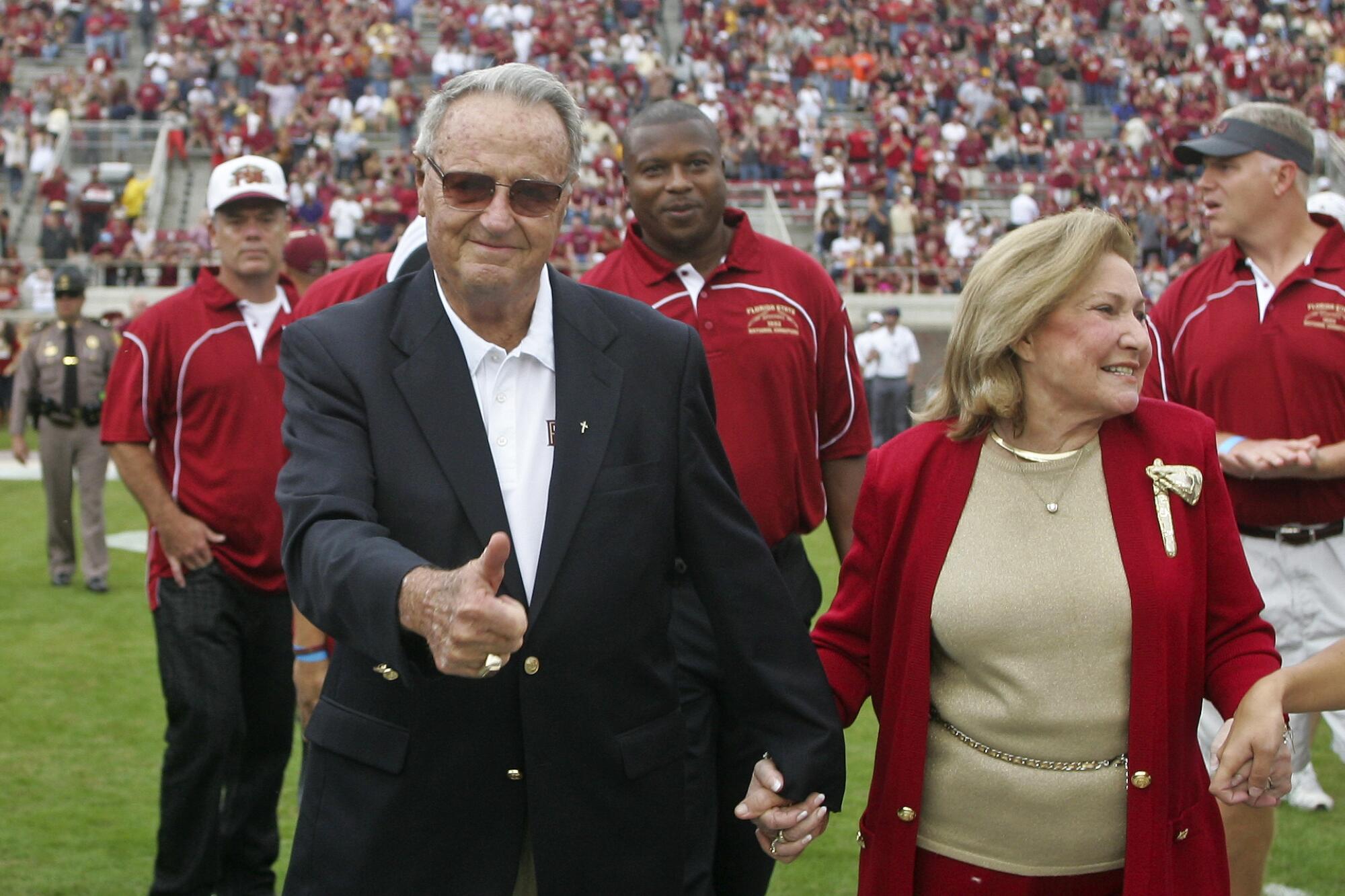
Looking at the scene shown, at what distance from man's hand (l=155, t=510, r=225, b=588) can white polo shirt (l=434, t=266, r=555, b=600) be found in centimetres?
245

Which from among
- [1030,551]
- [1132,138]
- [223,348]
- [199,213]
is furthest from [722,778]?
[1132,138]

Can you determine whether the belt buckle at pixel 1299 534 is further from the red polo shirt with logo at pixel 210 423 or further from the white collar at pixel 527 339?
the red polo shirt with logo at pixel 210 423

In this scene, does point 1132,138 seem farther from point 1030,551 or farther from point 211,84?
Result: point 1030,551

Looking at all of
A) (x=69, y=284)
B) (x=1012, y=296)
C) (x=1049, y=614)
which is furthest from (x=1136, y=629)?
(x=69, y=284)

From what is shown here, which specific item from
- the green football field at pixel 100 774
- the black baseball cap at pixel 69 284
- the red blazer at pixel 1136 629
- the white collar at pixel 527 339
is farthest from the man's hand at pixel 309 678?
the black baseball cap at pixel 69 284

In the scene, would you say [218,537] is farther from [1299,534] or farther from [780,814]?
[1299,534]

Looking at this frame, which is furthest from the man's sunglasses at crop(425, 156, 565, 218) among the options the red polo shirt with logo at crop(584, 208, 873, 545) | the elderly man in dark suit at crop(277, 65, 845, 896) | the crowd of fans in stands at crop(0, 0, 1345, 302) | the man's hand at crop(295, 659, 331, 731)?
the crowd of fans in stands at crop(0, 0, 1345, 302)

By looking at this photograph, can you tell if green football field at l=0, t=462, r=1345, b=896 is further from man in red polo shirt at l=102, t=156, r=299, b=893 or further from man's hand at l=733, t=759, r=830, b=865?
man's hand at l=733, t=759, r=830, b=865

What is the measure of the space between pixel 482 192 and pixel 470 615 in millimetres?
933

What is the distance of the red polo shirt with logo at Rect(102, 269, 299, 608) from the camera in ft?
17.1

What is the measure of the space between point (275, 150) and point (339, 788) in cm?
2939

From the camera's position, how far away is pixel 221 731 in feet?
16.5

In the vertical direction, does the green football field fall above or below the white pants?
below

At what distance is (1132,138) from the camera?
33.3 metres
